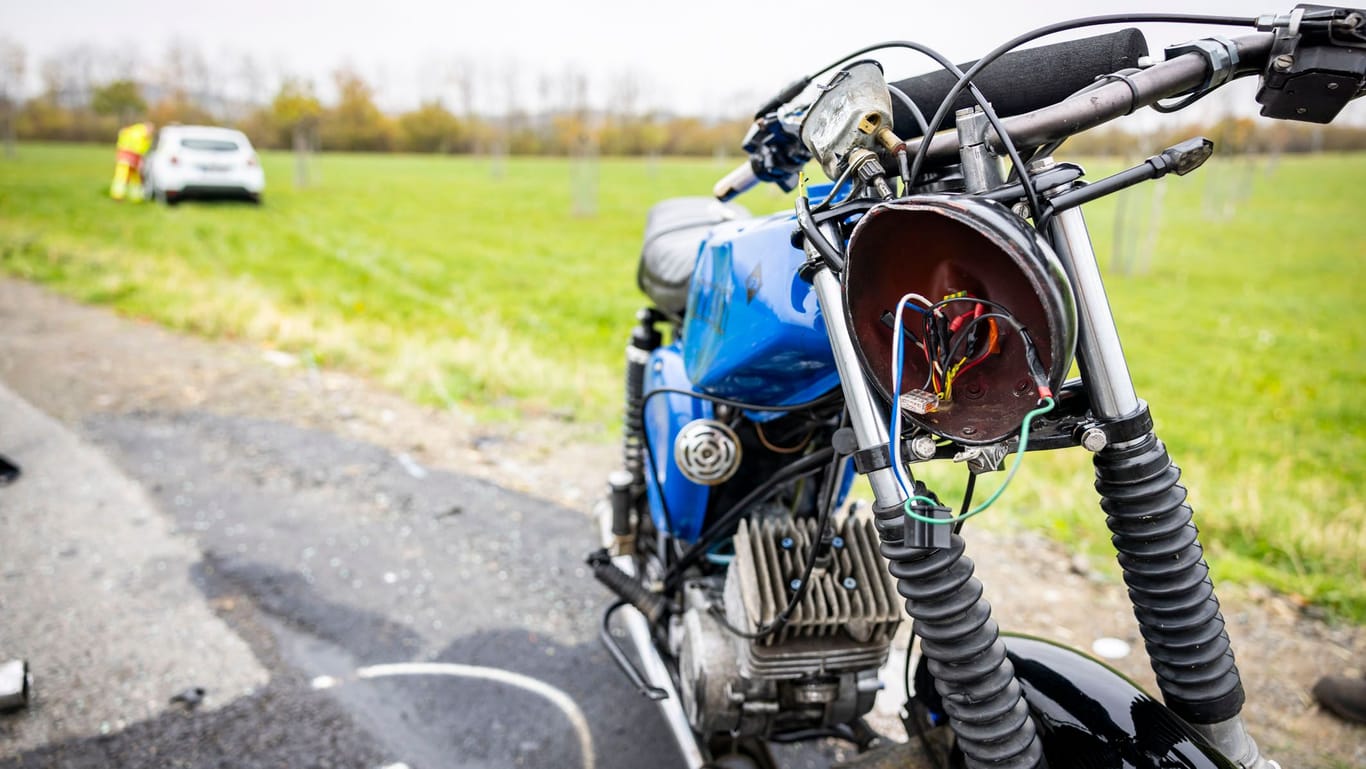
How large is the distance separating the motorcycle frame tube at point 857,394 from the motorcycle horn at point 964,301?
2cm

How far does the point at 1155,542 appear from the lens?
135 cm

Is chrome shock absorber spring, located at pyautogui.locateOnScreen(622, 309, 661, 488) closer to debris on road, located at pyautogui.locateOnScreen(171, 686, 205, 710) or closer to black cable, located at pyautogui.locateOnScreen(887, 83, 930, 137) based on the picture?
black cable, located at pyautogui.locateOnScreen(887, 83, 930, 137)

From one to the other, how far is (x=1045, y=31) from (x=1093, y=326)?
47 centimetres

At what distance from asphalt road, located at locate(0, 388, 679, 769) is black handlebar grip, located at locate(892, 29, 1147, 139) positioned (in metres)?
2.18

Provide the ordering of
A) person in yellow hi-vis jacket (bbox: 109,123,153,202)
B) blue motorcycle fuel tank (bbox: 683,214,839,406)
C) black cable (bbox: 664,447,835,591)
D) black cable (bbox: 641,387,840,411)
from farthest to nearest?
person in yellow hi-vis jacket (bbox: 109,123,153,202) < black cable (bbox: 664,447,835,591) < black cable (bbox: 641,387,840,411) < blue motorcycle fuel tank (bbox: 683,214,839,406)

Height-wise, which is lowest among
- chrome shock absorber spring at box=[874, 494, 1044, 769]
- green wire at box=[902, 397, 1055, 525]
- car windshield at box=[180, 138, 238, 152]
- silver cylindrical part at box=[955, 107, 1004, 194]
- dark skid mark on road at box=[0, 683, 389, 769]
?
dark skid mark on road at box=[0, 683, 389, 769]

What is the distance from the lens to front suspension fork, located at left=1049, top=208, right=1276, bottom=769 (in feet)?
4.30

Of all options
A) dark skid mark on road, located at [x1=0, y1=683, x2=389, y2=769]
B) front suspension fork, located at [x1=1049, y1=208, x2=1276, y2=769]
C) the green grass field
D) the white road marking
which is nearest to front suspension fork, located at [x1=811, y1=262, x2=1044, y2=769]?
front suspension fork, located at [x1=1049, y1=208, x2=1276, y2=769]

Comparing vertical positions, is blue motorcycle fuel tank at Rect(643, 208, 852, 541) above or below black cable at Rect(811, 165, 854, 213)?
below

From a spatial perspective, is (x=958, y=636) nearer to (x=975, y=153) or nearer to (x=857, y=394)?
(x=857, y=394)

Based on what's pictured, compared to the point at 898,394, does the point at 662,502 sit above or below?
below

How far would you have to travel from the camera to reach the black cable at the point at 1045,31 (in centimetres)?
132

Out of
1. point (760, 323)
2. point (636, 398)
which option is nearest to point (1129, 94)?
point (760, 323)

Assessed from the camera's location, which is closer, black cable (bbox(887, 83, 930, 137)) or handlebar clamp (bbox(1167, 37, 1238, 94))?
handlebar clamp (bbox(1167, 37, 1238, 94))
